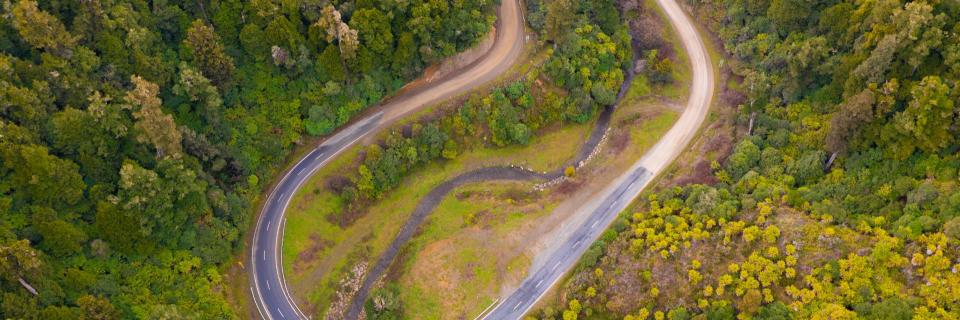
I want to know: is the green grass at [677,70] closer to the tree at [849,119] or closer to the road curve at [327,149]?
the road curve at [327,149]

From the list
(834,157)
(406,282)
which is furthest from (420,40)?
(834,157)

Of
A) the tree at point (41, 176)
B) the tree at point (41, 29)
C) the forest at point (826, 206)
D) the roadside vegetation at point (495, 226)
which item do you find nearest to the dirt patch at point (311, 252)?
the roadside vegetation at point (495, 226)

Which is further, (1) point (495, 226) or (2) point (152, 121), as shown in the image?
(1) point (495, 226)

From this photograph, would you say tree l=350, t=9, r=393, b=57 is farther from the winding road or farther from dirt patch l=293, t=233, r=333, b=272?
dirt patch l=293, t=233, r=333, b=272

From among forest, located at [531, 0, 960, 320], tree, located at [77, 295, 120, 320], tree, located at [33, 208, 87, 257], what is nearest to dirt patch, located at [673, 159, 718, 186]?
forest, located at [531, 0, 960, 320]

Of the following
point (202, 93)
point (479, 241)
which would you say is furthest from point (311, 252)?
point (202, 93)

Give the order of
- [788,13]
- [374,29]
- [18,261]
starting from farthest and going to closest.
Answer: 1. [788,13]
2. [374,29]
3. [18,261]

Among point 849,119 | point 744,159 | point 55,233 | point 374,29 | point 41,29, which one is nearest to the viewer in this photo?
point 55,233

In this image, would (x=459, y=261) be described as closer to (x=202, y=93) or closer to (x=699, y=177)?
(x=699, y=177)
